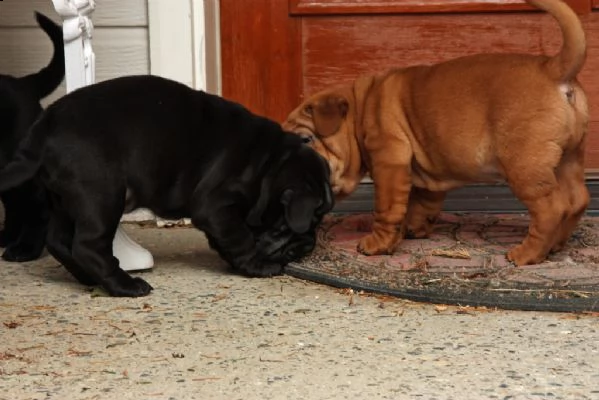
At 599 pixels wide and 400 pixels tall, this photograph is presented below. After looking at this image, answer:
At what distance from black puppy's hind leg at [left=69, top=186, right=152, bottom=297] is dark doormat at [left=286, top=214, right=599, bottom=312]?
649 millimetres

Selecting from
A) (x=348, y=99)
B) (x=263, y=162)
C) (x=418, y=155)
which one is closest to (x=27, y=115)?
(x=263, y=162)

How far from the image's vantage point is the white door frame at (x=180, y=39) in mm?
4449

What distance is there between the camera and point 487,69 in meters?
3.58

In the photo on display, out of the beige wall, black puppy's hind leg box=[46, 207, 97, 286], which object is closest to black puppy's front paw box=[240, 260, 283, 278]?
black puppy's hind leg box=[46, 207, 97, 286]

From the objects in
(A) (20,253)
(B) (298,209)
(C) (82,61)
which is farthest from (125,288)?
(C) (82,61)

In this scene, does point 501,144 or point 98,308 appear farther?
point 501,144

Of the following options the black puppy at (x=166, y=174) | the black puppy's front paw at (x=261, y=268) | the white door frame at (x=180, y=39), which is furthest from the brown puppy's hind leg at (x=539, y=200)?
the white door frame at (x=180, y=39)

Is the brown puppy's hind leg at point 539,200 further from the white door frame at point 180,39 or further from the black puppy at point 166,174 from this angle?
the white door frame at point 180,39

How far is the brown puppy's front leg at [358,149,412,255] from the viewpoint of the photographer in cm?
376

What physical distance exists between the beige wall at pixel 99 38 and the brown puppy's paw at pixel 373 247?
4.50 ft

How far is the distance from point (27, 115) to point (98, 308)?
98 cm

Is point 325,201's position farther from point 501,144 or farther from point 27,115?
point 27,115

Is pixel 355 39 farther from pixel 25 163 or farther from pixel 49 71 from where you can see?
pixel 25 163

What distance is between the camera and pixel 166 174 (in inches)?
133
